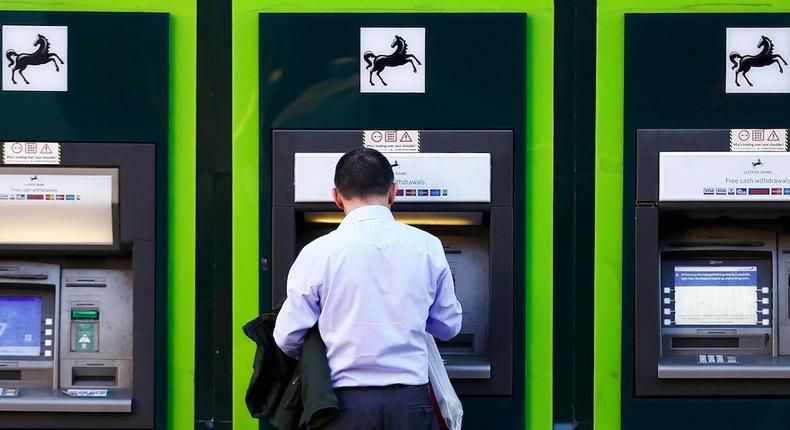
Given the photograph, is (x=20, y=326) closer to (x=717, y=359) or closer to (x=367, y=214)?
(x=367, y=214)

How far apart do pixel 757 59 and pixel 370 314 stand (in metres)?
1.92

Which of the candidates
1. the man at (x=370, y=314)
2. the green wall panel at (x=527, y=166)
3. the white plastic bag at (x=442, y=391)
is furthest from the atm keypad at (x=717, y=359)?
the man at (x=370, y=314)

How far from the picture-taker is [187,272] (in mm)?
3791

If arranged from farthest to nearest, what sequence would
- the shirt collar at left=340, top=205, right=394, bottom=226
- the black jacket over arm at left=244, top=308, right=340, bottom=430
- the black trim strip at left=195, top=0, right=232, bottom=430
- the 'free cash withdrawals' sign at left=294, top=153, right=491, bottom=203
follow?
the black trim strip at left=195, top=0, right=232, bottom=430, the 'free cash withdrawals' sign at left=294, top=153, right=491, bottom=203, the shirt collar at left=340, top=205, right=394, bottom=226, the black jacket over arm at left=244, top=308, right=340, bottom=430

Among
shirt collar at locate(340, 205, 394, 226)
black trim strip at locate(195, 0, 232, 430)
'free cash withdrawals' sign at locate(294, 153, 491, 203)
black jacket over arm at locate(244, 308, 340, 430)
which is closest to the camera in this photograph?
black jacket over arm at locate(244, 308, 340, 430)

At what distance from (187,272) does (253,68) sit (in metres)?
0.83

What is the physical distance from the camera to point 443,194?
3.67 meters

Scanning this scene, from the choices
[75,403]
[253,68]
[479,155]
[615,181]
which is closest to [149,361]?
[75,403]

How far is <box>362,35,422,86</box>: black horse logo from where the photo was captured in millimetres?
3752

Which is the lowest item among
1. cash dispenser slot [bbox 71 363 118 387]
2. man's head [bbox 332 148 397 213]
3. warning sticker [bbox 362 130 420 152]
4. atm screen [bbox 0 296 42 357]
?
cash dispenser slot [bbox 71 363 118 387]

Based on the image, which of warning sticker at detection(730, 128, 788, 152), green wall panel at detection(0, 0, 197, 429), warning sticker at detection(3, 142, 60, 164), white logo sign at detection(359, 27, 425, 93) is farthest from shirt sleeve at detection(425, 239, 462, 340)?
warning sticker at detection(3, 142, 60, 164)

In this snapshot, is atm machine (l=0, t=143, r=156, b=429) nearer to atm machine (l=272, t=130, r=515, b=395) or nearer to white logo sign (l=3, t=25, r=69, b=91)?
white logo sign (l=3, t=25, r=69, b=91)

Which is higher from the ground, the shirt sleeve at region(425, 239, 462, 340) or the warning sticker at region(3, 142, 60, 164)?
the warning sticker at region(3, 142, 60, 164)

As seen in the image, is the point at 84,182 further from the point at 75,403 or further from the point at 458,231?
the point at 458,231
